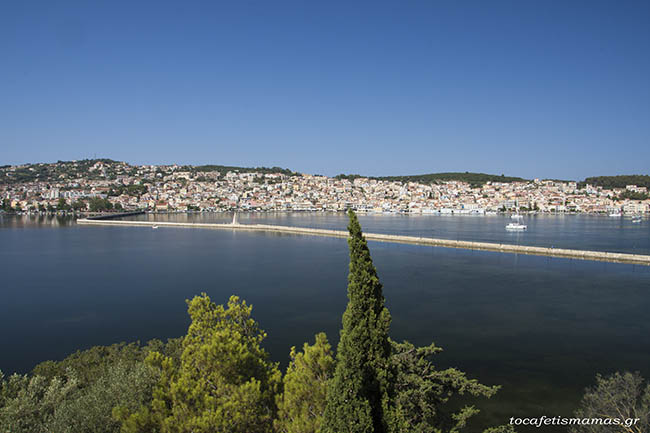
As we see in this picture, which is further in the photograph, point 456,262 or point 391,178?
point 391,178

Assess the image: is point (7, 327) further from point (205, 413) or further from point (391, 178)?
point (391, 178)

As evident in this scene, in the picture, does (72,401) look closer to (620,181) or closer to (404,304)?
(404,304)

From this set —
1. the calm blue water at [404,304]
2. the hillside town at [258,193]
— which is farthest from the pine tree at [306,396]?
the hillside town at [258,193]

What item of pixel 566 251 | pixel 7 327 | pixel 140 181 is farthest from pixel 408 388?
pixel 140 181

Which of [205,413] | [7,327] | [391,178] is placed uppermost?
[391,178]

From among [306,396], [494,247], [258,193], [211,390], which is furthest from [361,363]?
[258,193]
